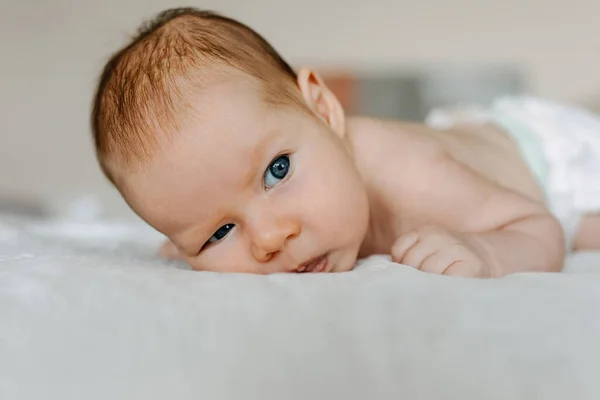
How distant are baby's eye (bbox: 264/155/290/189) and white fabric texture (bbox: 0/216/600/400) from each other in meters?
0.20

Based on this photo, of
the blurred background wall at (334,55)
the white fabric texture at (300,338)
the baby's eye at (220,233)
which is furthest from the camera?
the blurred background wall at (334,55)

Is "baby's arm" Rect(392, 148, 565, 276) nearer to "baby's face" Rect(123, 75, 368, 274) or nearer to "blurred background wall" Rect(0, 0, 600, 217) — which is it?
"baby's face" Rect(123, 75, 368, 274)

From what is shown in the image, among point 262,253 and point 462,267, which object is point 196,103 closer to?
point 262,253

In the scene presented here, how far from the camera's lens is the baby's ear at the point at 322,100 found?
2.82 ft

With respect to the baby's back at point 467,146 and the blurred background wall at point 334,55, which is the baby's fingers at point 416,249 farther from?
the blurred background wall at point 334,55

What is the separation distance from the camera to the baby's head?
70 cm

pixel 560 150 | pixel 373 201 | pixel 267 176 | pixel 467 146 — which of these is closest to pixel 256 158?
pixel 267 176

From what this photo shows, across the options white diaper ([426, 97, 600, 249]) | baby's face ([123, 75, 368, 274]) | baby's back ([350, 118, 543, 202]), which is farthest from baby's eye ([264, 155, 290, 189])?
white diaper ([426, 97, 600, 249])

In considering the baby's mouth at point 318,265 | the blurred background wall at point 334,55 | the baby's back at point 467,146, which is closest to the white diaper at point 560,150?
the baby's back at point 467,146

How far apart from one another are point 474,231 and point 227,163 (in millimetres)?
345

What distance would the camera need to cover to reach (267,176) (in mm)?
723

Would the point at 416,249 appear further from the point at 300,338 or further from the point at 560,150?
the point at 560,150

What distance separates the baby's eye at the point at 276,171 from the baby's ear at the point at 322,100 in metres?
0.14

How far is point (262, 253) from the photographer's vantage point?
691 mm
